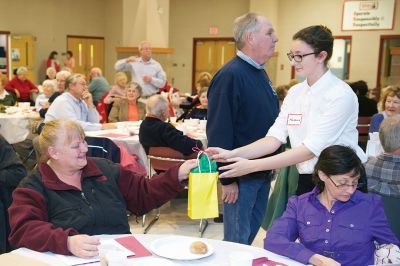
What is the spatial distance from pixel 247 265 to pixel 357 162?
0.79 meters

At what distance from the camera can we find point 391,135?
2.86 m

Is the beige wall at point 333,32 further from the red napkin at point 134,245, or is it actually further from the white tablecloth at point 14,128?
the red napkin at point 134,245

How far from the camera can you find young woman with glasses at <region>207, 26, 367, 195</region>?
2.28 meters

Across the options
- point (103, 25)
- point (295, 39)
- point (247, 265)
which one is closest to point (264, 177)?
point (295, 39)

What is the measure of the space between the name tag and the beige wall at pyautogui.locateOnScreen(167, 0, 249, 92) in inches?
441

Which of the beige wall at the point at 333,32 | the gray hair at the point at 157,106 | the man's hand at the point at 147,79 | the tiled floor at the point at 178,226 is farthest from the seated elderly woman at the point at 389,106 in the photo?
the beige wall at the point at 333,32

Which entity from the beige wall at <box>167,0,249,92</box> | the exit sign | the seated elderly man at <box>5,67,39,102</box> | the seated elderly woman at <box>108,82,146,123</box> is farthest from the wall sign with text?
the seated elderly man at <box>5,67,39,102</box>

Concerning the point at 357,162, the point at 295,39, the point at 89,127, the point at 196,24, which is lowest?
the point at 89,127

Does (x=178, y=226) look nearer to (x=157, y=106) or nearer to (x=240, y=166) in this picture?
(x=157, y=106)

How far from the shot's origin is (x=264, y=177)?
292cm

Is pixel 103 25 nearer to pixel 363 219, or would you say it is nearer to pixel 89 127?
pixel 89 127

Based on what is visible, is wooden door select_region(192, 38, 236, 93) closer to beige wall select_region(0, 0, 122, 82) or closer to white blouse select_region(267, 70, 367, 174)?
beige wall select_region(0, 0, 122, 82)

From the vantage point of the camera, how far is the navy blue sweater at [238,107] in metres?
2.74

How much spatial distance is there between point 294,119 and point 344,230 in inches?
24.9
